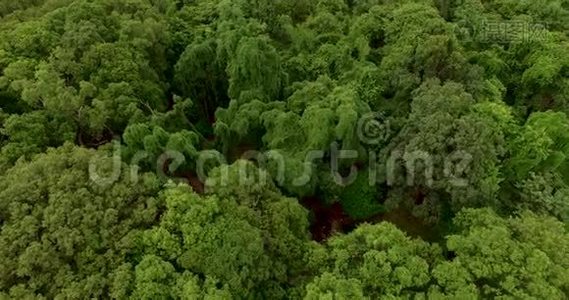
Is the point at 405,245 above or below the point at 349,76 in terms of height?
below

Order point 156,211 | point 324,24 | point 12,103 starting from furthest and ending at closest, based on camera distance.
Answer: point 324,24, point 12,103, point 156,211

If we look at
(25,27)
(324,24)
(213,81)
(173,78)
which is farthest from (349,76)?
(25,27)

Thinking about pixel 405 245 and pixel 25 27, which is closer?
pixel 405 245

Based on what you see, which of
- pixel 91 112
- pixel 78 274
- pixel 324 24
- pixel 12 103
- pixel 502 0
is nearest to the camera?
pixel 78 274

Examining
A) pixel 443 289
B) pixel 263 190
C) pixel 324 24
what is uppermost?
pixel 324 24

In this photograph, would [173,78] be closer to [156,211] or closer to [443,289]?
[156,211]

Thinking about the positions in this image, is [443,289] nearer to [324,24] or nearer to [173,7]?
[324,24]

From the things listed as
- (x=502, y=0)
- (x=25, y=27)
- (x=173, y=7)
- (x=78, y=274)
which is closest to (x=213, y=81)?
(x=173, y=7)
